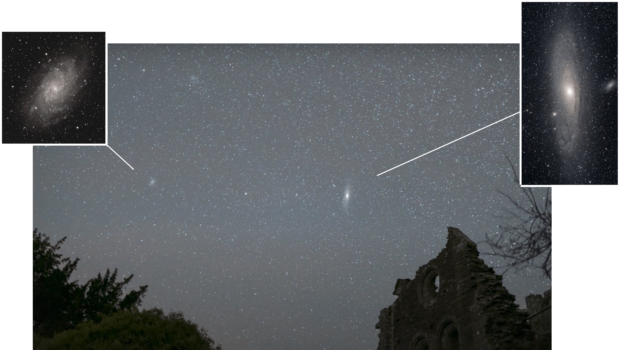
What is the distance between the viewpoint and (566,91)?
987 cm

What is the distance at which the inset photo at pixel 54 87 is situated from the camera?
9.53m

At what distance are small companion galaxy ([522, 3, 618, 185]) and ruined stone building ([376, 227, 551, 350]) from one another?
24.0 feet

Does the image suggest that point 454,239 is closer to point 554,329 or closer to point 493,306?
point 493,306

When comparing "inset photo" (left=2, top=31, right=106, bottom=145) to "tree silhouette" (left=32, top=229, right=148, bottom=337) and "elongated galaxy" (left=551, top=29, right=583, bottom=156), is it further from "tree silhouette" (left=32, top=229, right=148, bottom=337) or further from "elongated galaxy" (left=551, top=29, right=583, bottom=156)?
"tree silhouette" (left=32, top=229, right=148, bottom=337)

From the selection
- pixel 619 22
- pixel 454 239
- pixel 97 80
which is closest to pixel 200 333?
pixel 454 239

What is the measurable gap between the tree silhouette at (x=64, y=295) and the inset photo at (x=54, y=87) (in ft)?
43.4

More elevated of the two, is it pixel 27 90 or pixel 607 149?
pixel 27 90

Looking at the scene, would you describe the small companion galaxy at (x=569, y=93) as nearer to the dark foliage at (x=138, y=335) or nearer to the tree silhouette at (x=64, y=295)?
the dark foliage at (x=138, y=335)

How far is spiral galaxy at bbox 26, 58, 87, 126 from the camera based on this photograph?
31.8 ft

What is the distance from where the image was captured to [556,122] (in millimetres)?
9852

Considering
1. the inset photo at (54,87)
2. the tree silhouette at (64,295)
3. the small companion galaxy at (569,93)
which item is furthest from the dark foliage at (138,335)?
the small companion galaxy at (569,93)

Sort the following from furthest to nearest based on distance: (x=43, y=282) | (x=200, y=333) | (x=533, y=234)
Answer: (x=43, y=282) < (x=200, y=333) < (x=533, y=234)

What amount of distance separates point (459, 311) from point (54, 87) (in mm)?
12402

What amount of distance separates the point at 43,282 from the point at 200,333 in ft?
31.0
